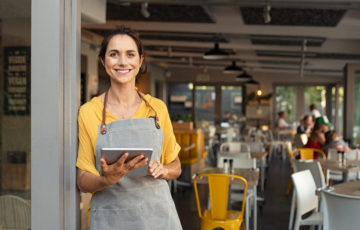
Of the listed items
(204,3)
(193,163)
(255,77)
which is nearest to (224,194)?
(204,3)

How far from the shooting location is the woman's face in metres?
1.98

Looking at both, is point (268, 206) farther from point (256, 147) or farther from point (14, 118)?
point (14, 118)

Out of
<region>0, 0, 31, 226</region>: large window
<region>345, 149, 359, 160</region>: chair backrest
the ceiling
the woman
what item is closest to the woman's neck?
Answer: the woman

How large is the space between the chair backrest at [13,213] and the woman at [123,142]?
0.42 metres

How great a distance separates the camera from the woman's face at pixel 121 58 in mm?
1979

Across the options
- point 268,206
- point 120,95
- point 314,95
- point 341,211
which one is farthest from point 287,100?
point 120,95

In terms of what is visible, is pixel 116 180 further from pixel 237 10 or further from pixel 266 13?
pixel 237 10

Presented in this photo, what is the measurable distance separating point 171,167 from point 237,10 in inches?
292

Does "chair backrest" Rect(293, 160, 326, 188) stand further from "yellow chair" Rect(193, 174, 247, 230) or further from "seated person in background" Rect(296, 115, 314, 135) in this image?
"seated person in background" Rect(296, 115, 314, 135)

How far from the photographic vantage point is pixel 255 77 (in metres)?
20.1

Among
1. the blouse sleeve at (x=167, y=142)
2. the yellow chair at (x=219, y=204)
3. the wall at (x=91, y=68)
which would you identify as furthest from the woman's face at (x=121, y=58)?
the wall at (x=91, y=68)

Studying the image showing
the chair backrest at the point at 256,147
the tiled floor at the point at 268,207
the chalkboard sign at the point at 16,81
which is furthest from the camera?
the chair backrest at the point at 256,147

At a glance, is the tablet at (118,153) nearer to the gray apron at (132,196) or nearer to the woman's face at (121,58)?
the gray apron at (132,196)

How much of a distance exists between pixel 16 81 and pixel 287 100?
62.7 ft
